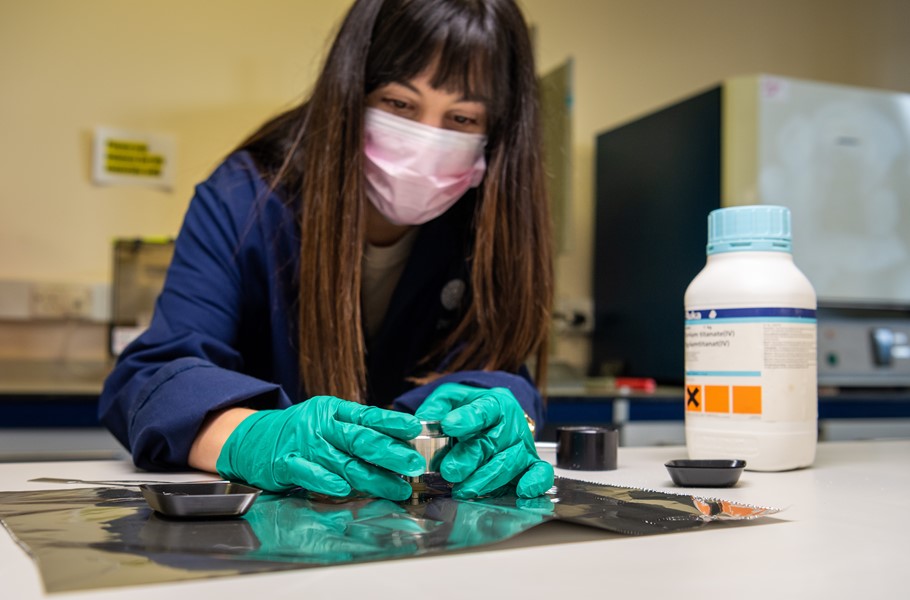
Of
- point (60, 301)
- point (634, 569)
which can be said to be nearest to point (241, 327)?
point (634, 569)

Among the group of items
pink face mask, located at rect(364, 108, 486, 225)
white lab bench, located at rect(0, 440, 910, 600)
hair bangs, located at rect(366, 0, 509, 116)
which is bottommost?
white lab bench, located at rect(0, 440, 910, 600)

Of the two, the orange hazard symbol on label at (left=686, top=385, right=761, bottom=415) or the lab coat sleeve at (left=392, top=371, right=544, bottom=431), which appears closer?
the orange hazard symbol on label at (left=686, top=385, right=761, bottom=415)

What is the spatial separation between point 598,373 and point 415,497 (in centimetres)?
232

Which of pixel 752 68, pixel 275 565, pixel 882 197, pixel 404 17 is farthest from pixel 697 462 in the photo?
pixel 752 68

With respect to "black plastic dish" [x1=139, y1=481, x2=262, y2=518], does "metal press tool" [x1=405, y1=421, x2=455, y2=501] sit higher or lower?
higher

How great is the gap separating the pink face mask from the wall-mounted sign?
1.44 m

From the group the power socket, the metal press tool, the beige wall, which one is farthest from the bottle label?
the power socket

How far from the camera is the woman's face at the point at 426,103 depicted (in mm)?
1117

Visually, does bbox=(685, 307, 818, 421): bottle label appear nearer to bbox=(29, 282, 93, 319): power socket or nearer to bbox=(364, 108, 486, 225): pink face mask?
bbox=(364, 108, 486, 225): pink face mask

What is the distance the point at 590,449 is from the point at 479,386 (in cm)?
22

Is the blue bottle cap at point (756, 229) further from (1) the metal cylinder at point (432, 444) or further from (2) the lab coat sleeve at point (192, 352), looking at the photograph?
(2) the lab coat sleeve at point (192, 352)

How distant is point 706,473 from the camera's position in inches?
28.0

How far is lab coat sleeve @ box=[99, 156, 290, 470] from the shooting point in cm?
83

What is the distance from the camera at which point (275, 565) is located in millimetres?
400
